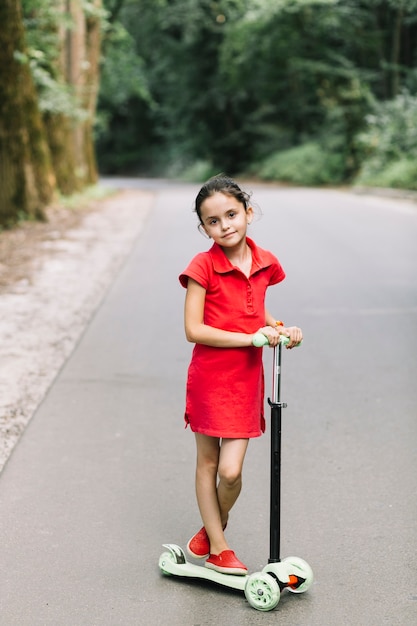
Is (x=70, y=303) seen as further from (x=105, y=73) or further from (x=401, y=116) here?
(x=105, y=73)

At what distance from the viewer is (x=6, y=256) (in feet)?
47.5

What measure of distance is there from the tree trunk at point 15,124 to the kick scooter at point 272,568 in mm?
14808

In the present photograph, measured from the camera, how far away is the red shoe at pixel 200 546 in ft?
13.0

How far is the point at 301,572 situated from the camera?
11.9 feet

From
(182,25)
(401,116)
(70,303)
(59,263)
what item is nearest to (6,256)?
(59,263)

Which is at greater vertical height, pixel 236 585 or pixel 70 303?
pixel 236 585

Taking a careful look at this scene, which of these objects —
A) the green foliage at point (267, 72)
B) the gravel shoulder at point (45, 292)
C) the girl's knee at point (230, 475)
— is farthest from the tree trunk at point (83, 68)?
the girl's knee at point (230, 475)

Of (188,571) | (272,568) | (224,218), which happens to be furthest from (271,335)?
(188,571)

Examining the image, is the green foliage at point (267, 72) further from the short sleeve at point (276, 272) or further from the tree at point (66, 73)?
the short sleeve at point (276, 272)

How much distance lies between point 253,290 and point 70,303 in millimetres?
6924

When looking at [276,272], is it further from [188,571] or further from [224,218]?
[188,571]

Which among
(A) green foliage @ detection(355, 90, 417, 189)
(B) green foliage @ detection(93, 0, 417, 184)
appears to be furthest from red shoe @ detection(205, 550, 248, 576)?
(B) green foliage @ detection(93, 0, 417, 184)

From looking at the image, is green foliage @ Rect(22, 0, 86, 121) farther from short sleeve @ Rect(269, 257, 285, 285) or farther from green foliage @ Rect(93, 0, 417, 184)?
short sleeve @ Rect(269, 257, 285, 285)

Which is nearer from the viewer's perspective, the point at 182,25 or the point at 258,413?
the point at 258,413
